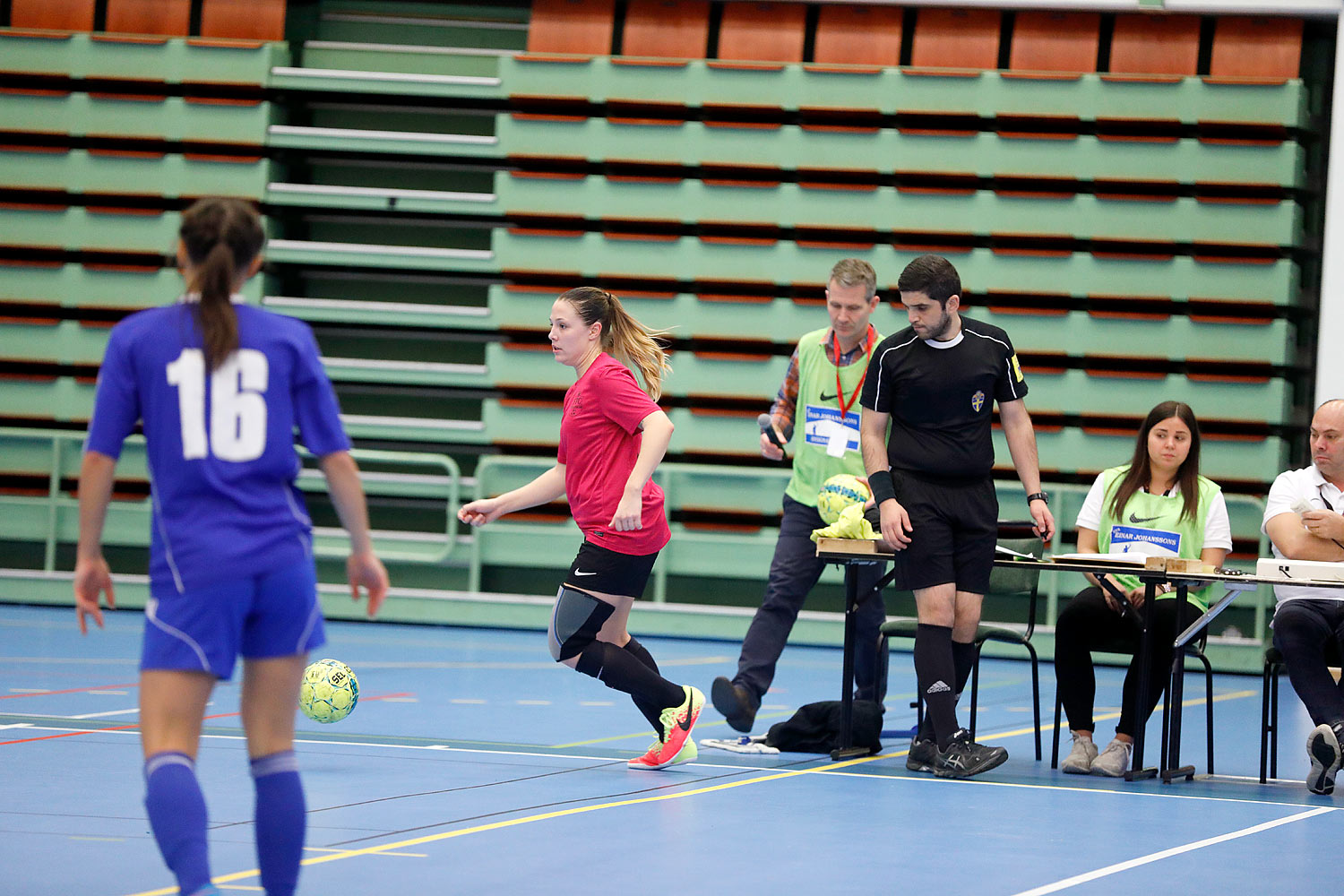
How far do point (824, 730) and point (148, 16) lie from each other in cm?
729

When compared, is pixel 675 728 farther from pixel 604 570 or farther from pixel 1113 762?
pixel 1113 762

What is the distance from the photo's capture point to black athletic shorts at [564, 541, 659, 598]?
180 inches

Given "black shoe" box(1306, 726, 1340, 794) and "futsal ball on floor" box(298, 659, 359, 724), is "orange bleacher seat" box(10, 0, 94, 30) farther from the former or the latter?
"black shoe" box(1306, 726, 1340, 794)

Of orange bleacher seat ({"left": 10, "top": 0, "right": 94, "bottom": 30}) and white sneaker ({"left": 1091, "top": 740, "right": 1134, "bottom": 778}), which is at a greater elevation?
orange bleacher seat ({"left": 10, "top": 0, "right": 94, "bottom": 30})

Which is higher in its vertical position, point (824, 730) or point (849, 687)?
point (849, 687)

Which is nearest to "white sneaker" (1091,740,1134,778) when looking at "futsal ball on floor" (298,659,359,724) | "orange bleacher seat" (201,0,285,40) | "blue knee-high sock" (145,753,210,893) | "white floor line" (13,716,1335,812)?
"white floor line" (13,716,1335,812)

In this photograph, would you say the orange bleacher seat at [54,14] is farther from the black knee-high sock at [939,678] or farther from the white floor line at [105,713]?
the black knee-high sock at [939,678]

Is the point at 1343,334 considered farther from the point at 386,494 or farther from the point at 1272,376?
the point at 386,494

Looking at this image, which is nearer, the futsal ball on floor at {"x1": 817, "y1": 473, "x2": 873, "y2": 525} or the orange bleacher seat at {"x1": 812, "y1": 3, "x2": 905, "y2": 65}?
the futsal ball on floor at {"x1": 817, "y1": 473, "x2": 873, "y2": 525}

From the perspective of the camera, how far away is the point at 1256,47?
9422 millimetres

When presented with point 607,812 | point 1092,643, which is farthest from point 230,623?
point 1092,643

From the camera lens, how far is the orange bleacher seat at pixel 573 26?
9938 mm

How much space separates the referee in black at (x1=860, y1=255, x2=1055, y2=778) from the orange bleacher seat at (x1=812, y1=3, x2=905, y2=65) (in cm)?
520

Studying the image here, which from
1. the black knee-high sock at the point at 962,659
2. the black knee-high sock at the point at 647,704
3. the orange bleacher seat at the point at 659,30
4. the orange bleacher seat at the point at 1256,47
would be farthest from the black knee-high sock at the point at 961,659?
the orange bleacher seat at the point at 659,30
